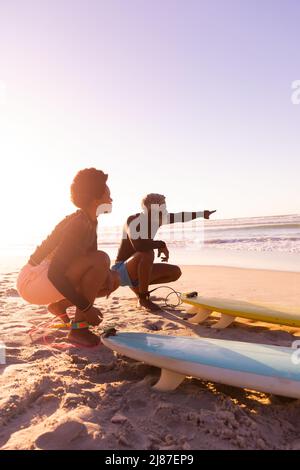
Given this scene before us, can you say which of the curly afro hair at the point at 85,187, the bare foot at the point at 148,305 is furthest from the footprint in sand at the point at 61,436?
the bare foot at the point at 148,305

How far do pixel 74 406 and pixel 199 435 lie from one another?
630 millimetres

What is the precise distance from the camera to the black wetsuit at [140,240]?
4.21 metres

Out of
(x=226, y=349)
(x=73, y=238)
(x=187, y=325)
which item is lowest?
(x=187, y=325)

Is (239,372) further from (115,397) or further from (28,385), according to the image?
(28,385)

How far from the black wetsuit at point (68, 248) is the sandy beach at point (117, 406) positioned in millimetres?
448

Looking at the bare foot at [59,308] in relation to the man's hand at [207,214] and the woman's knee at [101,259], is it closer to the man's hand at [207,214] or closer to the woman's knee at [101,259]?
the woman's knee at [101,259]

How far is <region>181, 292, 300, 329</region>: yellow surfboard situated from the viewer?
3.15m

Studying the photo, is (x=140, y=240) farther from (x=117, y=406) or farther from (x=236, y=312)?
(x=117, y=406)

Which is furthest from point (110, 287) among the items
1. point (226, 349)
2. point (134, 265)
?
point (226, 349)

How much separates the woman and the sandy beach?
27 centimetres

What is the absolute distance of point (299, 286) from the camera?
5.16 meters

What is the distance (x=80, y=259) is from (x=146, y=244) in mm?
1416

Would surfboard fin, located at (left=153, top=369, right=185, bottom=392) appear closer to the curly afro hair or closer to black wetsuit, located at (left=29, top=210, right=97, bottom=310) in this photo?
black wetsuit, located at (left=29, top=210, right=97, bottom=310)

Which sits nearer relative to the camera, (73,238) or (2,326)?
(73,238)
